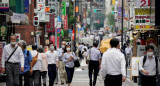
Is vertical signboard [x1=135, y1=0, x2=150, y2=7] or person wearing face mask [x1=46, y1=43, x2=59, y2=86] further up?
vertical signboard [x1=135, y1=0, x2=150, y2=7]

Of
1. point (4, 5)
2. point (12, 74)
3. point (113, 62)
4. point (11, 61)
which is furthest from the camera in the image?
point (4, 5)

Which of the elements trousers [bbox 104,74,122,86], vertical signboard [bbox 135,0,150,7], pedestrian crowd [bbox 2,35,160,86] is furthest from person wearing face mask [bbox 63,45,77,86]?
trousers [bbox 104,74,122,86]

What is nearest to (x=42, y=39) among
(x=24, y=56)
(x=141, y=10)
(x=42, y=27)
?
(x=42, y=27)

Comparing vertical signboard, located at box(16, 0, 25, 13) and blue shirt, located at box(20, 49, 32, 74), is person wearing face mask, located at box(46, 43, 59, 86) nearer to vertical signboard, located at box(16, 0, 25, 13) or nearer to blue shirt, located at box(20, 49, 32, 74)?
blue shirt, located at box(20, 49, 32, 74)

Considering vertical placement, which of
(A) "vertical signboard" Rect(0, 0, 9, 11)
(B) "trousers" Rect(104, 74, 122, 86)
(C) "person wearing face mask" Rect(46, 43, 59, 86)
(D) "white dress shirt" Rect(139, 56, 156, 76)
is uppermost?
(A) "vertical signboard" Rect(0, 0, 9, 11)

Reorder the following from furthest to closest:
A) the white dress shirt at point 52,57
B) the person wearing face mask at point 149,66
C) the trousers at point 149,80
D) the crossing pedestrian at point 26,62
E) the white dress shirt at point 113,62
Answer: the white dress shirt at point 52,57 < the crossing pedestrian at point 26,62 < the trousers at point 149,80 < the person wearing face mask at point 149,66 < the white dress shirt at point 113,62

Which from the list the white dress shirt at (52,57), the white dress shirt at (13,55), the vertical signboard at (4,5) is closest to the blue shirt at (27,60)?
the white dress shirt at (13,55)

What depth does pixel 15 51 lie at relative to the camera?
14.1 meters

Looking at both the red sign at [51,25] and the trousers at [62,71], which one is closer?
the trousers at [62,71]

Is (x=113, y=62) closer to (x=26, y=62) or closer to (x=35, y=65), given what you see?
(x=26, y=62)

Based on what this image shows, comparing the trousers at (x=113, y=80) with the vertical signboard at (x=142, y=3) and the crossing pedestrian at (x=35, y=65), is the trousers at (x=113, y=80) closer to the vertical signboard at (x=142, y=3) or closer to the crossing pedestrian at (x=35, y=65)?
the crossing pedestrian at (x=35, y=65)

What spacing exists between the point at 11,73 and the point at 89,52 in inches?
216

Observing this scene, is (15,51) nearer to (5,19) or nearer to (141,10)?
(141,10)

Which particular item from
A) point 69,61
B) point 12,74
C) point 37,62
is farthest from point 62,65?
point 12,74
